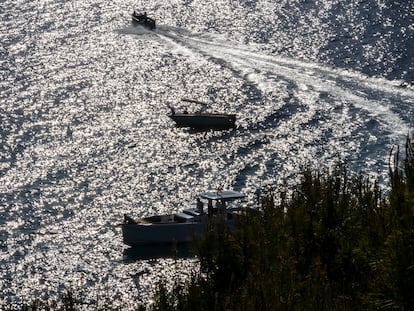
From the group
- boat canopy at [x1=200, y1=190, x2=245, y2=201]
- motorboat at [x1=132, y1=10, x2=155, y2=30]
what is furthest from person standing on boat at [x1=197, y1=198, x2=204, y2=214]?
motorboat at [x1=132, y1=10, x2=155, y2=30]

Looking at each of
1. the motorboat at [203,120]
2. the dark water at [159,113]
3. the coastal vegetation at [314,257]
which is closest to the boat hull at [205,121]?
the motorboat at [203,120]

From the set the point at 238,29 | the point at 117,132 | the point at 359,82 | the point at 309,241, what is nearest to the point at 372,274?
the point at 309,241

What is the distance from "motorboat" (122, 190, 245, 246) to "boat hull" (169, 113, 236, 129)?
2663cm

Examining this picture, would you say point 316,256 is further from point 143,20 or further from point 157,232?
point 143,20

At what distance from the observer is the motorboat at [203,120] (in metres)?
119

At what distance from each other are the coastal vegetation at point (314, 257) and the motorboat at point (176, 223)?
1513 inches

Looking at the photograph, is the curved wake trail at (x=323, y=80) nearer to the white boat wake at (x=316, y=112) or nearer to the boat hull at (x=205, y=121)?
the white boat wake at (x=316, y=112)

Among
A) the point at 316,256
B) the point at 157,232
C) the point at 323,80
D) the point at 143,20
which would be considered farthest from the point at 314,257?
the point at 143,20

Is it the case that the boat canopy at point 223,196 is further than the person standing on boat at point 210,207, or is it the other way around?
the person standing on boat at point 210,207

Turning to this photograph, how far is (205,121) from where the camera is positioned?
12244 cm

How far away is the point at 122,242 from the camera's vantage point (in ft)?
297

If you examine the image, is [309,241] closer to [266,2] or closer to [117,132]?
[117,132]

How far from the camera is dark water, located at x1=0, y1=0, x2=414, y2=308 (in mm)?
89812

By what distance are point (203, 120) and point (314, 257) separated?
80774 mm
